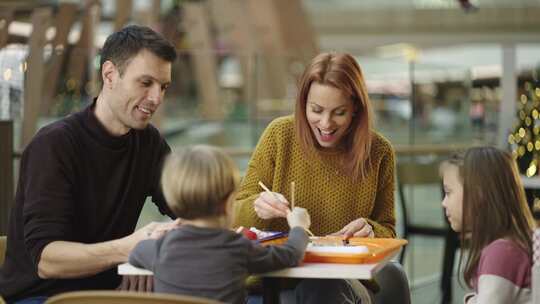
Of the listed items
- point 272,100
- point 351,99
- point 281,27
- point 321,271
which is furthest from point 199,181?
point 281,27

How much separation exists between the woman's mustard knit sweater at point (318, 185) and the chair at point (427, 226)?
2902 millimetres

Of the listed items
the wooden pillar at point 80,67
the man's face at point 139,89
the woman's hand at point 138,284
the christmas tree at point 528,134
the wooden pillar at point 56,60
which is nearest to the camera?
the man's face at point 139,89

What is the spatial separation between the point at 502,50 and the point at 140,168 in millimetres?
4975

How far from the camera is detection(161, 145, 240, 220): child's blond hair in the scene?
2.71m

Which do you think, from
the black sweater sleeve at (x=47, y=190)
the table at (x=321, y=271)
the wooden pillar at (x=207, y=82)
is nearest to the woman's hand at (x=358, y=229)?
the table at (x=321, y=271)

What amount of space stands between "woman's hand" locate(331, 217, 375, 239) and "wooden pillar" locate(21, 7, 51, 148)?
2.68 m

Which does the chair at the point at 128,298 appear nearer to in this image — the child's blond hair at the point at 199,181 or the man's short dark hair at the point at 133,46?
the child's blond hair at the point at 199,181

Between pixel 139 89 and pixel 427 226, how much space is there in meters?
4.28

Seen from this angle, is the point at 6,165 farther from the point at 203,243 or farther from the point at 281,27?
the point at 281,27

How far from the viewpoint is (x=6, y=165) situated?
5.02 m

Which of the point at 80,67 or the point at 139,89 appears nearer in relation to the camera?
the point at 139,89

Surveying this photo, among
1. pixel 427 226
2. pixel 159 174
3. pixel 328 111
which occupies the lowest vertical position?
pixel 427 226

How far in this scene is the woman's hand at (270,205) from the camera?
3363 mm

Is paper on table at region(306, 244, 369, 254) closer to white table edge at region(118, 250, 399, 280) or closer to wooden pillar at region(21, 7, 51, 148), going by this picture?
white table edge at region(118, 250, 399, 280)
